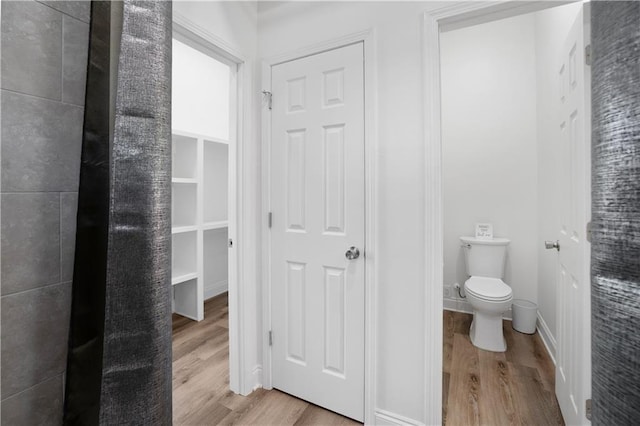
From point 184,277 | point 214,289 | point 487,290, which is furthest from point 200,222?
point 487,290

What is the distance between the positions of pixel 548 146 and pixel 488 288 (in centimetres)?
124

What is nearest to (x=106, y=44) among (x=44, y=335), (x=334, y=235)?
(x=44, y=335)

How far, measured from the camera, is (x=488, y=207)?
2803 millimetres

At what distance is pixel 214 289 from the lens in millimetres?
3334

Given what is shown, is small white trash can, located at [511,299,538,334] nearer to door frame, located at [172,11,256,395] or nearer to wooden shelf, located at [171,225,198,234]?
door frame, located at [172,11,256,395]

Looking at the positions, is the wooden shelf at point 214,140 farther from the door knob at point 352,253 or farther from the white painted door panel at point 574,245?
the white painted door panel at point 574,245

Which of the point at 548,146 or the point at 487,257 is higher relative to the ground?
the point at 548,146

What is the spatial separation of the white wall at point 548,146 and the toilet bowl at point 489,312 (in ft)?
1.16

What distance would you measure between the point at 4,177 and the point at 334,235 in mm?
1255

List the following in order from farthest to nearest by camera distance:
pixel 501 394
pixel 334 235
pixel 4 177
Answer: pixel 501 394
pixel 334 235
pixel 4 177

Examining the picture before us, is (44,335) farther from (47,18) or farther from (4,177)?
(47,18)

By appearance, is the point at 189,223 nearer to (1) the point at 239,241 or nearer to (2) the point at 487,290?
(1) the point at 239,241

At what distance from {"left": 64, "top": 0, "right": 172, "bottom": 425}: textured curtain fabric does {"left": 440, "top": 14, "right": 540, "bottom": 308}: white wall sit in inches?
115

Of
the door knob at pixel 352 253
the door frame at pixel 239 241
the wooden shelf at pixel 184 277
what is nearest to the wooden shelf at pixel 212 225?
the wooden shelf at pixel 184 277
